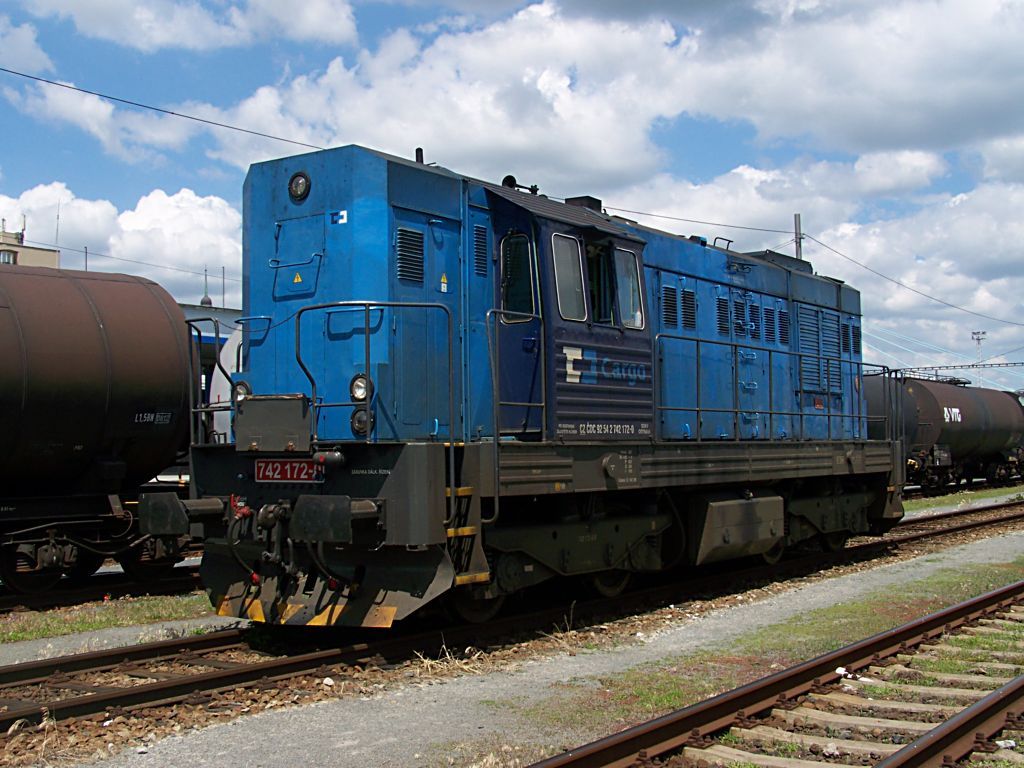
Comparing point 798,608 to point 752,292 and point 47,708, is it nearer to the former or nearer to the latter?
point 752,292

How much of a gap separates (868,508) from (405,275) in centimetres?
899

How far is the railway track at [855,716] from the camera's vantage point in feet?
17.1

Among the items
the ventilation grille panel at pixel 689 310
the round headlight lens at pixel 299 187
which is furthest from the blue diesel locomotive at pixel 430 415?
the ventilation grille panel at pixel 689 310

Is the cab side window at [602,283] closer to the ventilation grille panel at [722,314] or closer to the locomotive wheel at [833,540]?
the ventilation grille panel at [722,314]

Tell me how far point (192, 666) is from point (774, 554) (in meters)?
7.69

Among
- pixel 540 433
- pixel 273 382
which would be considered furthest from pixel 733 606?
pixel 273 382

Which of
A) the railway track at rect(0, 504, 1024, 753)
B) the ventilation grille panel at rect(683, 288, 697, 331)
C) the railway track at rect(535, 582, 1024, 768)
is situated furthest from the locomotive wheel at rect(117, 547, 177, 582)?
the railway track at rect(535, 582, 1024, 768)

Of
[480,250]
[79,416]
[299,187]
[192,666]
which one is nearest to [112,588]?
[79,416]

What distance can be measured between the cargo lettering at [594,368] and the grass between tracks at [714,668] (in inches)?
99.5

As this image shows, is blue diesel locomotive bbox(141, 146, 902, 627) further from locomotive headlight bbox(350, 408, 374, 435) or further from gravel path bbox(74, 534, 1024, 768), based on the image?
gravel path bbox(74, 534, 1024, 768)

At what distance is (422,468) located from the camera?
713 centimetres

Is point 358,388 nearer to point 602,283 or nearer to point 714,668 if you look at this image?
point 602,283

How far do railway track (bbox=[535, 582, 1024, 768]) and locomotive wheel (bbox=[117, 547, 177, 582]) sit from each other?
8.27m

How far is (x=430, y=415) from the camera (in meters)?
8.15
